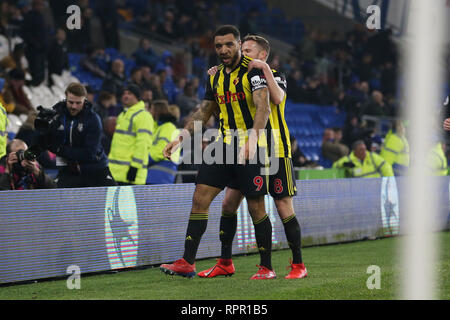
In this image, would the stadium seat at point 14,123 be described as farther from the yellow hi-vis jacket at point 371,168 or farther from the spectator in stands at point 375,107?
the spectator in stands at point 375,107

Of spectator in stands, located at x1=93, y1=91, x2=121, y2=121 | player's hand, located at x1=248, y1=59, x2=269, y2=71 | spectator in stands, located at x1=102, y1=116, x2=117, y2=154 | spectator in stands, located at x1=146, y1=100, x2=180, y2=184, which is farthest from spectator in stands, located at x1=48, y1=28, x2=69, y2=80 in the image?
player's hand, located at x1=248, y1=59, x2=269, y2=71

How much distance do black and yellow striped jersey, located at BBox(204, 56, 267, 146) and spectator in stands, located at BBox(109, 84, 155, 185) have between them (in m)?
2.86

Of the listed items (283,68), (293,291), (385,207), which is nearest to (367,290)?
(293,291)

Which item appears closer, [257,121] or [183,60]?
[257,121]

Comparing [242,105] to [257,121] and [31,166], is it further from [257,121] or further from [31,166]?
[31,166]

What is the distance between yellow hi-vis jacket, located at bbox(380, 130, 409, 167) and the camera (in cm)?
1491

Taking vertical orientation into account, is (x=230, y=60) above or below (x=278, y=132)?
above

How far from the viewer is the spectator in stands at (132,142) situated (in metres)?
9.30

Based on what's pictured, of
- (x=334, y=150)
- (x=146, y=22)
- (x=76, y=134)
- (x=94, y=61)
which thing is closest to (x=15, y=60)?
(x=94, y=61)

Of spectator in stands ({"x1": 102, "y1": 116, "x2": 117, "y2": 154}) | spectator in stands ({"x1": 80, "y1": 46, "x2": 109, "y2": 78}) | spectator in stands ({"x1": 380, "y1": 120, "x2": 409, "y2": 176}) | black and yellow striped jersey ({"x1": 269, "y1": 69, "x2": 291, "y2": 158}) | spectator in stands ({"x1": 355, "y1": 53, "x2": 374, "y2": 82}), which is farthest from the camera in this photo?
spectator in stands ({"x1": 355, "y1": 53, "x2": 374, "y2": 82})

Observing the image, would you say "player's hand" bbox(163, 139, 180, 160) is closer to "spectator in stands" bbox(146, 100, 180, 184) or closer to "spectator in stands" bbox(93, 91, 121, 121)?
"spectator in stands" bbox(146, 100, 180, 184)

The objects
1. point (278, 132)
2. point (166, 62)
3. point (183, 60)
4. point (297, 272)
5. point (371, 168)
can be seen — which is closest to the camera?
point (278, 132)

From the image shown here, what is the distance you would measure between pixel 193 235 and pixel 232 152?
2.36 feet

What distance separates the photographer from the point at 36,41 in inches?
577
